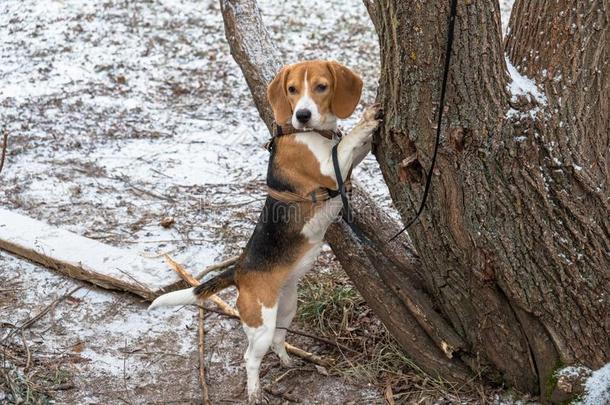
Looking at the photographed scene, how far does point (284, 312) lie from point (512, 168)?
1702 mm

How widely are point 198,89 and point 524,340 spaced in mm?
6154

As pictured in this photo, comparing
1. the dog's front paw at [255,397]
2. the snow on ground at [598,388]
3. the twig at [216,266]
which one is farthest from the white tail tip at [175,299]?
the snow on ground at [598,388]

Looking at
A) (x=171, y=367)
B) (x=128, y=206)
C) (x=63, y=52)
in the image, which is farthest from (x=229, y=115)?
(x=171, y=367)

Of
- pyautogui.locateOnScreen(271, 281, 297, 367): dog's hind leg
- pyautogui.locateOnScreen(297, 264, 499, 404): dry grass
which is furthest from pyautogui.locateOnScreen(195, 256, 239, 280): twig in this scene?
pyautogui.locateOnScreen(271, 281, 297, 367): dog's hind leg

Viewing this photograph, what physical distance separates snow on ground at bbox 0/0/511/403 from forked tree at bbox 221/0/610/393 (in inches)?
39.3

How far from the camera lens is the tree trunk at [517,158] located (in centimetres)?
306

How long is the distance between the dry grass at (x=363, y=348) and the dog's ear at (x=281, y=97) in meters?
1.35

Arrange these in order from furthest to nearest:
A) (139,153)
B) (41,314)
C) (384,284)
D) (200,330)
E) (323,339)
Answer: (139,153)
(41,314)
(200,330)
(323,339)
(384,284)

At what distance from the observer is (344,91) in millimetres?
3865

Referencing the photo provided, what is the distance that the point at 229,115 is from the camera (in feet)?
26.8

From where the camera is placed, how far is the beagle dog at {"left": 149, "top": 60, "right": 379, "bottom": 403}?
386 centimetres

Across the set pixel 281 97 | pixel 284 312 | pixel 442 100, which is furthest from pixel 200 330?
pixel 442 100

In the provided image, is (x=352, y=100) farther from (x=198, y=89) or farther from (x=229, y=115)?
(x=198, y=89)

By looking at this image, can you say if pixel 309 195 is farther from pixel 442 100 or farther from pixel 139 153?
pixel 139 153
